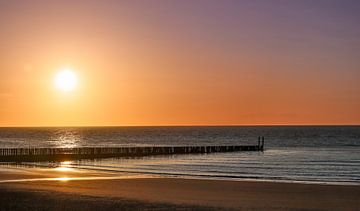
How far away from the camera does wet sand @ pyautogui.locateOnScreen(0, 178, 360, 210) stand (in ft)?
85.8

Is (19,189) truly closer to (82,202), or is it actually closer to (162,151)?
(82,202)

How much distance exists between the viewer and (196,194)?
30406mm

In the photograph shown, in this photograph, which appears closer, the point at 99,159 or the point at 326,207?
the point at 326,207

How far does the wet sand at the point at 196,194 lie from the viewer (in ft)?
85.8

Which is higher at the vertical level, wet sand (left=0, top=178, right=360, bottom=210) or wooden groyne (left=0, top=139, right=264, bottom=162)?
wet sand (left=0, top=178, right=360, bottom=210)

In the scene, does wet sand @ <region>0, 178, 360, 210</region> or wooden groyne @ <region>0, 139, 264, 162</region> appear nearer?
wet sand @ <region>0, 178, 360, 210</region>

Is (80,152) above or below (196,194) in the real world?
below

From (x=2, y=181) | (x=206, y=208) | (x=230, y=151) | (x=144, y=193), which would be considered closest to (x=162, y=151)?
(x=230, y=151)

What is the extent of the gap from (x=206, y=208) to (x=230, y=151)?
8352 cm

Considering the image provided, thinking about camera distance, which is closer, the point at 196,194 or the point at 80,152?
the point at 196,194

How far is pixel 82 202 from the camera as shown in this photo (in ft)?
84.5

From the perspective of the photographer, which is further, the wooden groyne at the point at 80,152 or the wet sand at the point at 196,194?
the wooden groyne at the point at 80,152

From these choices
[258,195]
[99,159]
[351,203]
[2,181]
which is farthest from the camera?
[99,159]

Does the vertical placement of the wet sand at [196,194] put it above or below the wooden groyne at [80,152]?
above
